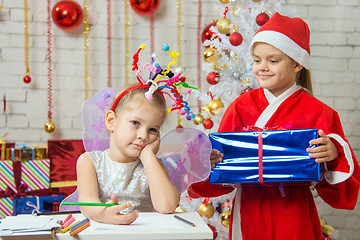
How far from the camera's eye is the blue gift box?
1509 millimetres

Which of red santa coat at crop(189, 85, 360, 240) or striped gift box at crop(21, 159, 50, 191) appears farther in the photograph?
striped gift box at crop(21, 159, 50, 191)

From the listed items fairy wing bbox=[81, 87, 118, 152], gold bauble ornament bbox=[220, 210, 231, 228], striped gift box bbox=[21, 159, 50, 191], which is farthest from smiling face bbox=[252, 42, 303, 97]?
striped gift box bbox=[21, 159, 50, 191]

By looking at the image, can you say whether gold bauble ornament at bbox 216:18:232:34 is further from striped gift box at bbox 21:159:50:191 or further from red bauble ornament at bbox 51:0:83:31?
striped gift box at bbox 21:159:50:191

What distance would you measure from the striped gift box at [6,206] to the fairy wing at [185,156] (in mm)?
1554

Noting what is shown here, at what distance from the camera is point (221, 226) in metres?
2.97

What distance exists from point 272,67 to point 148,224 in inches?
31.9

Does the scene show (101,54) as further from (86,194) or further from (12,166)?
(86,194)

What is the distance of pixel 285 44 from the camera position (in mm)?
1685

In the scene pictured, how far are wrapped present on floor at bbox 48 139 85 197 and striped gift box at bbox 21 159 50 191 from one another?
0.03 m

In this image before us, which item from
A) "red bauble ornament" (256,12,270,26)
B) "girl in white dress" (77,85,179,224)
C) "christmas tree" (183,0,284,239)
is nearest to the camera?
"girl in white dress" (77,85,179,224)

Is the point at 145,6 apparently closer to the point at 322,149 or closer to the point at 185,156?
the point at 185,156

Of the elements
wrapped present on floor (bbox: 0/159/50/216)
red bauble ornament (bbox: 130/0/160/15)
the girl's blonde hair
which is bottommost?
wrapped present on floor (bbox: 0/159/50/216)

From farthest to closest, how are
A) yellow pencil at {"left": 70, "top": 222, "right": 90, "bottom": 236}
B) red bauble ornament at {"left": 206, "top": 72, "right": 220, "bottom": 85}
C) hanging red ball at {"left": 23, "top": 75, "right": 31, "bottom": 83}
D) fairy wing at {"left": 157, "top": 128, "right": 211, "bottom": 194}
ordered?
hanging red ball at {"left": 23, "top": 75, "right": 31, "bottom": 83} → red bauble ornament at {"left": 206, "top": 72, "right": 220, "bottom": 85} → fairy wing at {"left": 157, "top": 128, "right": 211, "bottom": 194} → yellow pencil at {"left": 70, "top": 222, "right": 90, "bottom": 236}

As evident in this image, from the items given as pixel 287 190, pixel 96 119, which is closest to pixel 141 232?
pixel 96 119
